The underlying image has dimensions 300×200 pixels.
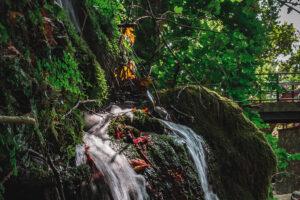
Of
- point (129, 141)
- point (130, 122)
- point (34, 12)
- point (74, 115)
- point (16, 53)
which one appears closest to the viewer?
point (16, 53)

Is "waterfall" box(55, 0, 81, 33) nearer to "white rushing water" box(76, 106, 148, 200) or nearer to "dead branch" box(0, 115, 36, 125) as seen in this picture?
"white rushing water" box(76, 106, 148, 200)

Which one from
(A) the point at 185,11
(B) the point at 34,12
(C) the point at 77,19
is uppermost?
(A) the point at 185,11

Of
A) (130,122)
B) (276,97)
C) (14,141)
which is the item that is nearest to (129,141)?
(130,122)

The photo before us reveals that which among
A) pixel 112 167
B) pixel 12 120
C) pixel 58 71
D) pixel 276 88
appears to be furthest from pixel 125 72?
pixel 276 88

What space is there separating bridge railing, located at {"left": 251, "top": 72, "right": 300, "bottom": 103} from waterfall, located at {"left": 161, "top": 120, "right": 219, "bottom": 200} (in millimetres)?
4265

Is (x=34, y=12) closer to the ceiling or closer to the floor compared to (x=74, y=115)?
closer to the ceiling

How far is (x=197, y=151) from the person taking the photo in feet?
15.1

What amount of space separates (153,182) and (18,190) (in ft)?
4.14

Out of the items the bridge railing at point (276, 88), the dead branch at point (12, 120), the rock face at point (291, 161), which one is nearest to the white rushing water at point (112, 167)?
the dead branch at point (12, 120)

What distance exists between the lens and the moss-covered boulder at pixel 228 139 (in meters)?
5.30

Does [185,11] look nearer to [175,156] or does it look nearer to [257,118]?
[257,118]

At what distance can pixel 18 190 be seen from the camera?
97.6 inches

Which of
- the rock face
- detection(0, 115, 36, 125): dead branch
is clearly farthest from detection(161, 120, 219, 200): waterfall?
the rock face

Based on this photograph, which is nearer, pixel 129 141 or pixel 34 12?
pixel 34 12
